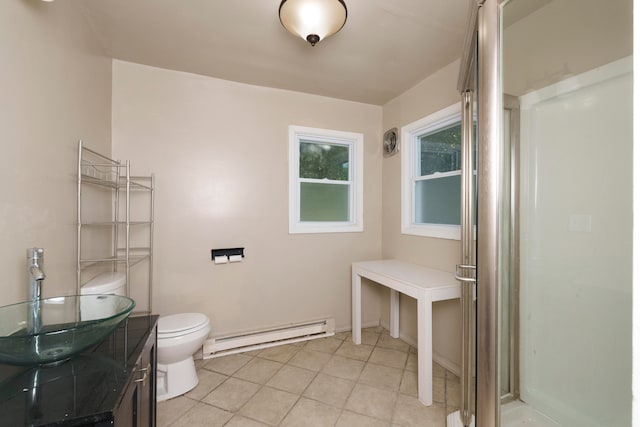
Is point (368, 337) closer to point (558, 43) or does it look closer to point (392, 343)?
point (392, 343)

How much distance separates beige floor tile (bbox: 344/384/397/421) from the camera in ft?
5.66

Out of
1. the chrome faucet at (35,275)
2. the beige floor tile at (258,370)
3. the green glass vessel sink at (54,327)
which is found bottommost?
the beige floor tile at (258,370)

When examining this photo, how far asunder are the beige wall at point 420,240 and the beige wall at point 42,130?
248cm

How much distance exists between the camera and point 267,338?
2.58m

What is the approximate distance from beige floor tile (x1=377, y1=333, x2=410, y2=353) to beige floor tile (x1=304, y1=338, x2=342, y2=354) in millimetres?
408

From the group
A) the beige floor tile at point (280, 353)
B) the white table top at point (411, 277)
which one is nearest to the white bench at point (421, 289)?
the white table top at point (411, 277)

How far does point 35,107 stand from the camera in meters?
1.25

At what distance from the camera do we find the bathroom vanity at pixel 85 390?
689 mm

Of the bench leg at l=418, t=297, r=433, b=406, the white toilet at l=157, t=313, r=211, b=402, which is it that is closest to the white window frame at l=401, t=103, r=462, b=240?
the bench leg at l=418, t=297, r=433, b=406

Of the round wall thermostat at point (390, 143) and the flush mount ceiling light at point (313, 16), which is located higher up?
the flush mount ceiling light at point (313, 16)


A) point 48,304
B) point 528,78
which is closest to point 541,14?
point 528,78

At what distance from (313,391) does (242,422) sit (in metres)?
0.50

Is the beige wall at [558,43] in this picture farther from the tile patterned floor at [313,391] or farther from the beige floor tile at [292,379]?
the beige floor tile at [292,379]

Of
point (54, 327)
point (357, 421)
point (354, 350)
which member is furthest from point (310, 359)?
point (54, 327)
